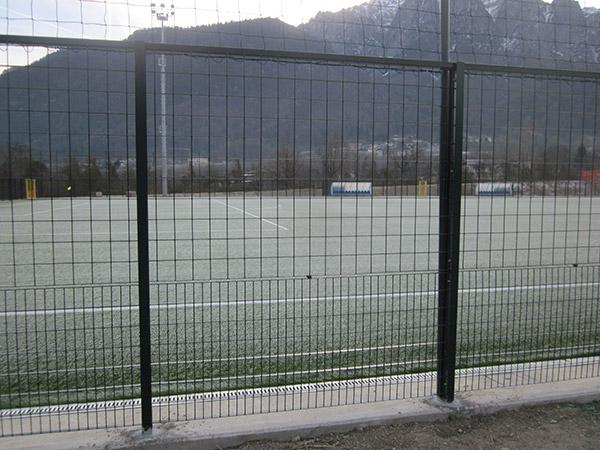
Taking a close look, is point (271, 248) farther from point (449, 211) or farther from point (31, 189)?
point (449, 211)

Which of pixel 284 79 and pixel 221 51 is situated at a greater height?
pixel 221 51

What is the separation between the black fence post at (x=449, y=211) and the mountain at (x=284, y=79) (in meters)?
0.19

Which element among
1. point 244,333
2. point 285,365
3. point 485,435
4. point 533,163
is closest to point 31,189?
point 285,365

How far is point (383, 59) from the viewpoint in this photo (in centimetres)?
370

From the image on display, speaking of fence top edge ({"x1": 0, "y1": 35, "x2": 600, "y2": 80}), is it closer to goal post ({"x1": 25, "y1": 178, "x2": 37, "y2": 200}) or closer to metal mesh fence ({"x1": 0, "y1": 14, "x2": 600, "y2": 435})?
metal mesh fence ({"x1": 0, "y1": 14, "x2": 600, "y2": 435})

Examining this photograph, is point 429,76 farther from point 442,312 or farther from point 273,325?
point 273,325

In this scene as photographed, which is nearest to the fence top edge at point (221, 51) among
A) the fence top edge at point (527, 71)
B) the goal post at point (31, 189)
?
the fence top edge at point (527, 71)

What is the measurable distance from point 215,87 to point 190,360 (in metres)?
2.59

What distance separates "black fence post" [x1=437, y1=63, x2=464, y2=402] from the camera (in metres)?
3.80

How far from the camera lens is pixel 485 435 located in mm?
3662

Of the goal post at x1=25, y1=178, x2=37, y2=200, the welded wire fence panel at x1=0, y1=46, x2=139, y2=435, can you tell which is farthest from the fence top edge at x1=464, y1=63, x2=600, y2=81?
the goal post at x1=25, y1=178, x2=37, y2=200

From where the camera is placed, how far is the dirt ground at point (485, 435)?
11.5 feet

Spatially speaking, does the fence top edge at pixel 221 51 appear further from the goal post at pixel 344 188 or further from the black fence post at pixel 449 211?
the goal post at pixel 344 188

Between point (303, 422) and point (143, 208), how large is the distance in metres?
1.75
